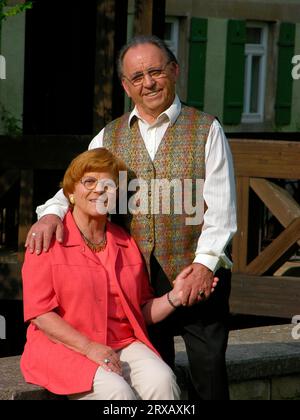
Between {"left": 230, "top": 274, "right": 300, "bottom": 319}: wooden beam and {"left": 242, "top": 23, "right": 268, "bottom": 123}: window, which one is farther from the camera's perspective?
{"left": 242, "top": 23, "right": 268, "bottom": 123}: window

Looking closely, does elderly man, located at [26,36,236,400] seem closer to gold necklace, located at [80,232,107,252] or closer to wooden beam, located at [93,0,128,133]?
gold necklace, located at [80,232,107,252]

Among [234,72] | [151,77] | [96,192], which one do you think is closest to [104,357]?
[96,192]

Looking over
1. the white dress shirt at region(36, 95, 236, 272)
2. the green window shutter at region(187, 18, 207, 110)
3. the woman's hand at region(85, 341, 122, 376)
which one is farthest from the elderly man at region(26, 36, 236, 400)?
the green window shutter at region(187, 18, 207, 110)

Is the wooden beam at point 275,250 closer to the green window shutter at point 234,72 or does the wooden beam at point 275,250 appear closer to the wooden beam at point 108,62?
the wooden beam at point 108,62

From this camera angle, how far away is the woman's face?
17.9ft

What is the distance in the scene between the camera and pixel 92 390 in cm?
526

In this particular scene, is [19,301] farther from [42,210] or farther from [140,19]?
[42,210]

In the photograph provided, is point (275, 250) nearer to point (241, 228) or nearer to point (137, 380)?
point (241, 228)

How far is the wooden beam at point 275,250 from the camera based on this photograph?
897cm

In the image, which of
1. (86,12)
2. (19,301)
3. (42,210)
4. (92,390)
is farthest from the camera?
(86,12)

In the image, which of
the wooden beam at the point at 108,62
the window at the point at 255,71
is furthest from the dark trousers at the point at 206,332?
the window at the point at 255,71

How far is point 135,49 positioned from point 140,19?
3.95 m

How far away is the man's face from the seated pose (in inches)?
9.8

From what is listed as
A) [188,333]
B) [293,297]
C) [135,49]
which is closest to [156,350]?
[188,333]
